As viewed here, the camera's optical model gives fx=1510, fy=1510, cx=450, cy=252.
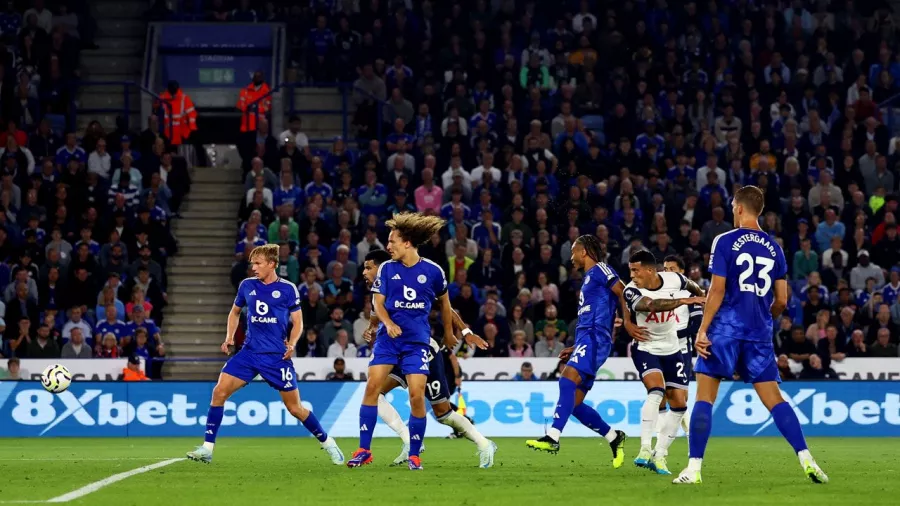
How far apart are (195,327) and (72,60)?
22.8ft

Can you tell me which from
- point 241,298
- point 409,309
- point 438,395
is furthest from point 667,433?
point 241,298

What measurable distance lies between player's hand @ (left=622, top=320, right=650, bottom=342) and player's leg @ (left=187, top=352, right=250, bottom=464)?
3.70 meters

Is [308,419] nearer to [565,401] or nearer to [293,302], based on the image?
[293,302]

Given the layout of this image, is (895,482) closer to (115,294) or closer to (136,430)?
(136,430)

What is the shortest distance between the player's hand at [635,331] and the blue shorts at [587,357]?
0.27 meters

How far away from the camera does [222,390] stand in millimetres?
14766

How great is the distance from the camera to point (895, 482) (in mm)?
12656

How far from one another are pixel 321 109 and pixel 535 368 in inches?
391

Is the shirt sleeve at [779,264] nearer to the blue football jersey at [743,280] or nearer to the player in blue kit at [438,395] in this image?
the blue football jersey at [743,280]

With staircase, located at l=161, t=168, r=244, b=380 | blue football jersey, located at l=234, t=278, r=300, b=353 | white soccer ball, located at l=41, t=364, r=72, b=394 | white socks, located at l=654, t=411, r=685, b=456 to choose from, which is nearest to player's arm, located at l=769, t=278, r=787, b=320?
white socks, located at l=654, t=411, r=685, b=456

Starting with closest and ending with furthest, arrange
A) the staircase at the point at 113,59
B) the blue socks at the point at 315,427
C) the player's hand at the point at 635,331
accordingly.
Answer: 1. the player's hand at the point at 635,331
2. the blue socks at the point at 315,427
3. the staircase at the point at 113,59

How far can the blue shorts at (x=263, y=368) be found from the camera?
585 inches

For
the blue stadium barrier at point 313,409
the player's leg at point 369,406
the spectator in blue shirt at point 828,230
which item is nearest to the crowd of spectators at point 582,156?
the spectator in blue shirt at point 828,230

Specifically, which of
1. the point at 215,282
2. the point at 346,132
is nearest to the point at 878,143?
the point at 346,132
